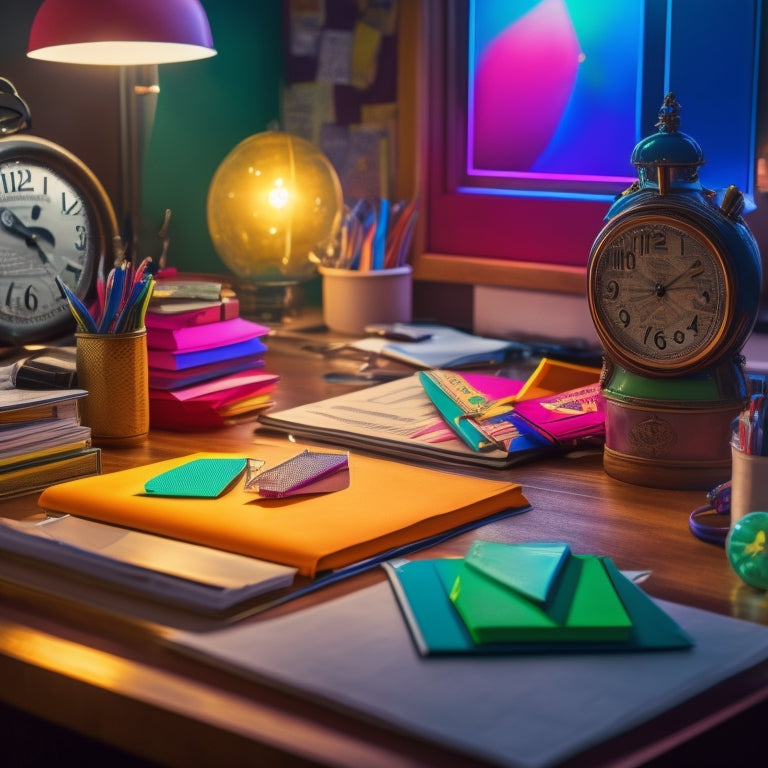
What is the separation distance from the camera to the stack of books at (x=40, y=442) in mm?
1154

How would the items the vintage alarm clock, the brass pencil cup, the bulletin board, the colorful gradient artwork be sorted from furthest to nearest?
the bulletin board
the colorful gradient artwork
the vintage alarm clock
the brass pencil cup

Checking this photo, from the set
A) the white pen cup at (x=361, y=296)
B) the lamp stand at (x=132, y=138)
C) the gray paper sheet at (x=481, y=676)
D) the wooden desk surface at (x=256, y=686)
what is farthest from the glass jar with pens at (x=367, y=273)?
the gray paper sheet at (x=481, y=676)

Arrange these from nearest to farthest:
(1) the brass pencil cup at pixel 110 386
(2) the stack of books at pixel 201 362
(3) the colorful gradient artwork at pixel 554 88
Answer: (1) the brass pencil cup at pixel 110 386
(2) the stack of books at pixel 201 362
(3) the colorful gradient artwork at pixel 554 88

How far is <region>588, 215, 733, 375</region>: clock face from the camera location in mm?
1171

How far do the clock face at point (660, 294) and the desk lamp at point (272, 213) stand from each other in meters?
0.92

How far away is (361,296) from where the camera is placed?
6.68ft

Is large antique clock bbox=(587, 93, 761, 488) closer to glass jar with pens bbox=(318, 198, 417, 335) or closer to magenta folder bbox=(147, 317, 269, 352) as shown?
magenta folder bbox=(147, 317, 269, 352)

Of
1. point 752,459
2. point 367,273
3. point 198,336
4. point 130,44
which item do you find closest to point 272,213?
point 367,273

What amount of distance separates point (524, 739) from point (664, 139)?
0.72m

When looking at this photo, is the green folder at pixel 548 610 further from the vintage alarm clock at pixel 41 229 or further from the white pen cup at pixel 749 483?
the vintage alarm clock at pixel 41 229

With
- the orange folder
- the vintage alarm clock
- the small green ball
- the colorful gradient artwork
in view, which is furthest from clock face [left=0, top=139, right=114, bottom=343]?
the small green ball

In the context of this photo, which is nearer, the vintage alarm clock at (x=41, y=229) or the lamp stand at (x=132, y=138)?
the vintage alarm clock at (x=41, y=229)

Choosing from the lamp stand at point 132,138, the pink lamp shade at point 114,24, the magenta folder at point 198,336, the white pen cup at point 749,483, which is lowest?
the white pen cup at point 749,483

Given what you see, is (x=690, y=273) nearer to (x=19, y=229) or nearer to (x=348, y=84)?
(x=19, y=229)
